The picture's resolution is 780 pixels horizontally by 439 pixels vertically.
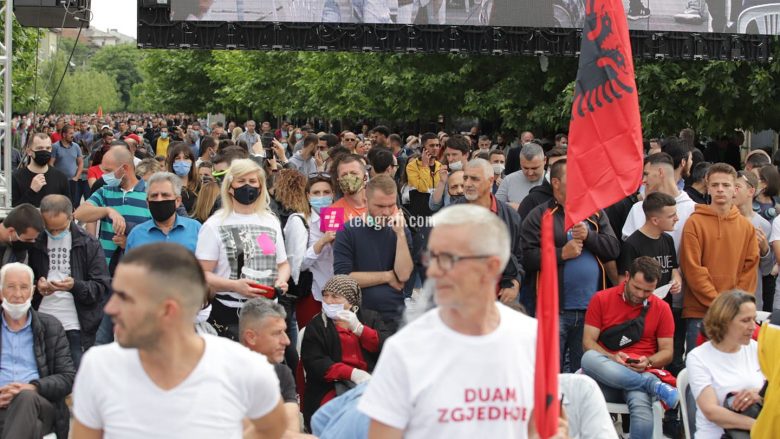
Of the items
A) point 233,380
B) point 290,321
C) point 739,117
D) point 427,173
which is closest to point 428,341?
point 233,380

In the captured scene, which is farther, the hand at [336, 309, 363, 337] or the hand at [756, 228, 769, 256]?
the hand at [756, 228, 769, 256]

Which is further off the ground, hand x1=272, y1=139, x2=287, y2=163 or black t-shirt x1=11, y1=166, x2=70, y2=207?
hand x1=272, y1=139, x2=287, y2=163

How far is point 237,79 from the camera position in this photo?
54969mm

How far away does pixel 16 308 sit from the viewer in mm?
7383

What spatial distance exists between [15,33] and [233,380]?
25.0m

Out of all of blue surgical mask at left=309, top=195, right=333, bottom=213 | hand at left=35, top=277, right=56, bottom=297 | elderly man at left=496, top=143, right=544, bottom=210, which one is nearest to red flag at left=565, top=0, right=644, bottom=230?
blue surgical mask at left=309, top=195, right=333, bottom=213

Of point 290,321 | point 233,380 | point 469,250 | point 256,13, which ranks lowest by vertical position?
point 290,321

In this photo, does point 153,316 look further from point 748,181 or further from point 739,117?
point 739,117

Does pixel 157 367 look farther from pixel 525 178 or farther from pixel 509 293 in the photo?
pixel 525 178

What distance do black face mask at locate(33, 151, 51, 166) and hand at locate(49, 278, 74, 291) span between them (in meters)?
4.82

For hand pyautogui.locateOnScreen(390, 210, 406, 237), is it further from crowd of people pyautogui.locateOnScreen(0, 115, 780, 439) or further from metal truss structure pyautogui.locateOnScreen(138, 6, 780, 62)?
metal truss structure pyautogui.locateOnScreen(138, 6, 780, 62)

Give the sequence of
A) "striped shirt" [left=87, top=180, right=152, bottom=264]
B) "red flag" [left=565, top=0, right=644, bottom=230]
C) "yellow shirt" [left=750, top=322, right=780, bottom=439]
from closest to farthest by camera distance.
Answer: "red flag" [left=565, top=0, right=644, bottom=230] < "yellow shirt" [left=750, top=322, right=780, bottom=439] < "striped shirt" [left=87, top=180, right=152, bottom=264]

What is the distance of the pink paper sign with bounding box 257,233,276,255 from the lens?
25.6 feet

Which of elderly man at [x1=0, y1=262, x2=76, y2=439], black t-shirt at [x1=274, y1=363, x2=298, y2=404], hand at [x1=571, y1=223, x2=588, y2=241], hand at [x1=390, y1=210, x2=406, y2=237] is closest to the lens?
black t-shirt at [x1=274, y1=363, x2=298, y2=404]
